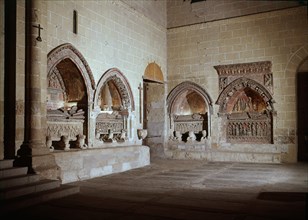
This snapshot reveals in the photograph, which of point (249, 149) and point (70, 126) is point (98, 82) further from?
point (249, 149)

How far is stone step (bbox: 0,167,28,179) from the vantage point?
5142mm

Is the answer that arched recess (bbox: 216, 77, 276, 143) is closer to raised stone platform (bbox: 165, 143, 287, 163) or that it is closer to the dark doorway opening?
raised stone platform (bbox: 165, 143, 287, 163)

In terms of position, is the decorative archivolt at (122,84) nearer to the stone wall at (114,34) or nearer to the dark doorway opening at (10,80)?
the stone wall at (114,34)

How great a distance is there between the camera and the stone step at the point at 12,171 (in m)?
5.14

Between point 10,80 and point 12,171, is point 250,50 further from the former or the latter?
point 12,171

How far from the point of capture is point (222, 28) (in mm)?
11148

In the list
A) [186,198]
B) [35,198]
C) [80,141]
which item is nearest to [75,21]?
[80,141]

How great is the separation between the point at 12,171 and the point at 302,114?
8384 millimetres

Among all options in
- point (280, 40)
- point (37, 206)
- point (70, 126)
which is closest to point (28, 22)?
point (70, 126)

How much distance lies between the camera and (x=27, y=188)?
4922 millimetres

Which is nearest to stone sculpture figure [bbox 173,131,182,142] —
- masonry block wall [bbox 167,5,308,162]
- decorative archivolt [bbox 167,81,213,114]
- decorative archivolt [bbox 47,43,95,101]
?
decorative archivolt [bbox 167,81,213,114]

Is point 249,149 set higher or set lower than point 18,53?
lower

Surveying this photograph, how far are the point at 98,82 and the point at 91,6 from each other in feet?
5.97

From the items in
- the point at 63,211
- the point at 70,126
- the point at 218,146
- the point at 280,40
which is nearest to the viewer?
the point at 63,211
